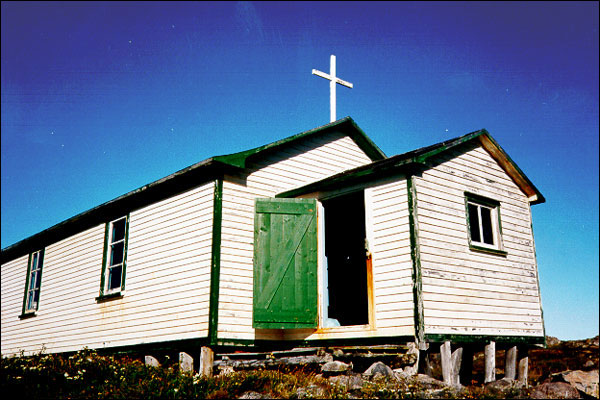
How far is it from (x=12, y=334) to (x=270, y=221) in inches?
460

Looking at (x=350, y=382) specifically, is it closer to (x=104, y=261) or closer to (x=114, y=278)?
(x=114, y=278)

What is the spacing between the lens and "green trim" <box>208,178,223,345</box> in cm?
1218

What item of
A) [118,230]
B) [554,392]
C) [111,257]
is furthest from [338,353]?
[118,230]

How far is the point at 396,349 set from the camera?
1121 cm

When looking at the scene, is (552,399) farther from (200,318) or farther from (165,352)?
(165,352)

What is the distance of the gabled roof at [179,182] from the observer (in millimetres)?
13102

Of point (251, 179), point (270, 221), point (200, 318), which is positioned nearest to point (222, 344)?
point (200, 318)

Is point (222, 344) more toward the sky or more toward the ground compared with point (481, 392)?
more toward the sky

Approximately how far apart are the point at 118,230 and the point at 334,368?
7.96 m

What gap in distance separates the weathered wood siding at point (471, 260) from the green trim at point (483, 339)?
9 centimetres

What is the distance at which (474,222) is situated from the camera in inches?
526

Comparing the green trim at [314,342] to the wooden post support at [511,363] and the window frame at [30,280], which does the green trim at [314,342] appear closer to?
the wooden post support at [511,363]

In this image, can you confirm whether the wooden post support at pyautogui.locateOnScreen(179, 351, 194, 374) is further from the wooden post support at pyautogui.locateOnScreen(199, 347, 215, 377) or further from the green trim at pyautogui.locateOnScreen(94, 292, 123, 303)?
the green trim at pyautogui.locateOnScreen(94, 292, 123, 303)

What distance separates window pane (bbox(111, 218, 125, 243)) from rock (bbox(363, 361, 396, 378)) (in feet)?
27.2
